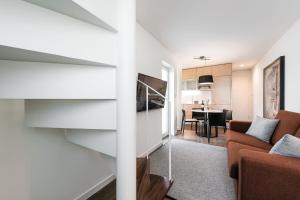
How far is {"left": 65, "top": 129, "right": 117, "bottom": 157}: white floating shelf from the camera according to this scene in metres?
1.32

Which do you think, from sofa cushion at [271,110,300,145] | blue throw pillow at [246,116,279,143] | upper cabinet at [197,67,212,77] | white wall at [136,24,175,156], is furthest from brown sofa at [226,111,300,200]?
upper cabinet at [197,67,212,77]

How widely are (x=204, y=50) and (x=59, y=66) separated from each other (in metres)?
4.14

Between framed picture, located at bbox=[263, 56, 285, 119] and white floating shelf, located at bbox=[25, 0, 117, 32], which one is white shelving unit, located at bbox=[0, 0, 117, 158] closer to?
white floating shelf, located at bbox=[25, 0, 117, 32]

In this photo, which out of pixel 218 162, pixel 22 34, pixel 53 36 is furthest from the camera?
pixel 218 162

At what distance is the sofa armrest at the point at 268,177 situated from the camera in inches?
52.3

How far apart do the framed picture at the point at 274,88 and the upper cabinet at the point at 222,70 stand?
170 centimetres

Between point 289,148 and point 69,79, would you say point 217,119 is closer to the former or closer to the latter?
point 289,148

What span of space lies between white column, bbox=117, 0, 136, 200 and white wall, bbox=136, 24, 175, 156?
1.73 m

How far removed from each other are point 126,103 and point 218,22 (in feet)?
8.09

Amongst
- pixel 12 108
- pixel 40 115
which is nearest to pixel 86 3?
pixel 40 115

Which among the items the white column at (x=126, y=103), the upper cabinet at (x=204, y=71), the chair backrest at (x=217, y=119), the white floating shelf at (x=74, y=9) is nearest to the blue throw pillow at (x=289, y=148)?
the white column at (x=126, y=103)

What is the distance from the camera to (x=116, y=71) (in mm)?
1229

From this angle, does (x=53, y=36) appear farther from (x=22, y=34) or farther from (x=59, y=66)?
(x=59, y=66)

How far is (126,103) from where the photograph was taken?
1.24 m
